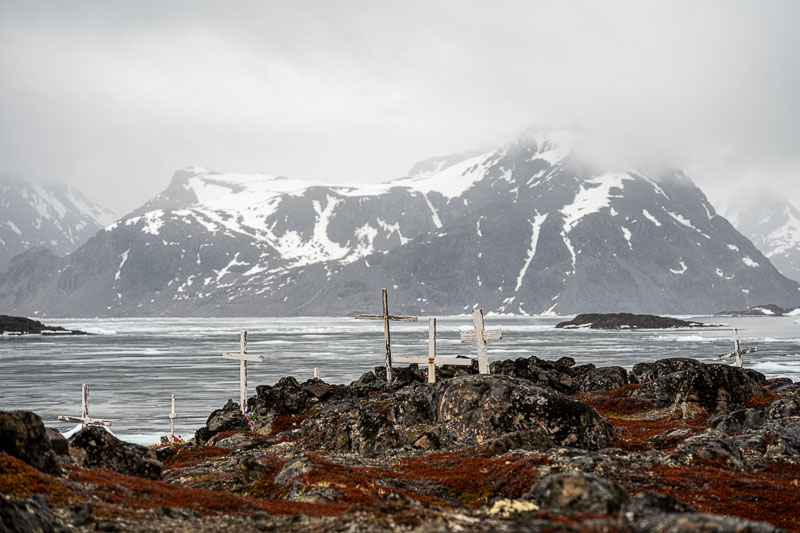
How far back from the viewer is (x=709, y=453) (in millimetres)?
16344

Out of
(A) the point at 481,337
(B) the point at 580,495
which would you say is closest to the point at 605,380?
(A) the point at 481,337

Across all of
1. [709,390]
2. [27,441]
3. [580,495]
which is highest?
[27,441]

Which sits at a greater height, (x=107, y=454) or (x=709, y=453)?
(x=107, y=454)

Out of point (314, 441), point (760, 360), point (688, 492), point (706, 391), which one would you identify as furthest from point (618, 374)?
point (760, 360)

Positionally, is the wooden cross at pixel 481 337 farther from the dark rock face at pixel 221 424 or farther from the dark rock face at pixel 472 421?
the dark rock face at pixel 221 424

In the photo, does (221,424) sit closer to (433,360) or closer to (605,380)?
(433,360)

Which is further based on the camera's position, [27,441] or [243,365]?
[243,365]

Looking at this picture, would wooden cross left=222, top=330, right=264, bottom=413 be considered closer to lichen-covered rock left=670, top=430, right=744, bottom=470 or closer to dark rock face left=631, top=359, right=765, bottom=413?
dark rock face left=631, top=359, right=765, bottom=413

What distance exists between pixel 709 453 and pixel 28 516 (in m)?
15.0

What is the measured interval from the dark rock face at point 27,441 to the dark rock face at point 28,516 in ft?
7.80

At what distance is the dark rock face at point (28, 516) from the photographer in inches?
282

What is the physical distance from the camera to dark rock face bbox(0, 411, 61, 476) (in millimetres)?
10383

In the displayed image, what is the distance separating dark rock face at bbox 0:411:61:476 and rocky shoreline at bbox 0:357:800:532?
0.02 metres

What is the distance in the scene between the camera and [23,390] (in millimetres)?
53281
